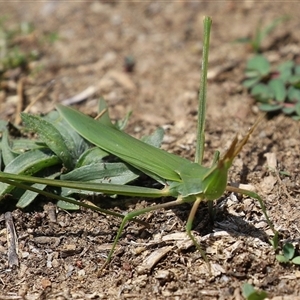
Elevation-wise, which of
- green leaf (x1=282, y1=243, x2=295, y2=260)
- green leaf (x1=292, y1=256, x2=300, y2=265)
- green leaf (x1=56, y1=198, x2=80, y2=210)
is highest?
green leaf (x1=56, y1=198, x2=80, y2=210)

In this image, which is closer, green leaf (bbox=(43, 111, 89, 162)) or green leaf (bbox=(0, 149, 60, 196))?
green leaf (bbox=(0, 149, 60, 196))

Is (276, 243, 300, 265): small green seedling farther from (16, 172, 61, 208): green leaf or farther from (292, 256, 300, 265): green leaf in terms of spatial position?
(16, 172, 61, 208): green leaf

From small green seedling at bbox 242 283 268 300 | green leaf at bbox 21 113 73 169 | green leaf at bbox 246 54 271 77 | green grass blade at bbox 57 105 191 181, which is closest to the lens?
small green seedling at bbox 242 283 268 300

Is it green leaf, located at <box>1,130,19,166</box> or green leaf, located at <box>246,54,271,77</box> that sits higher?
green leaf, located at <box>246,54,271,77</box>

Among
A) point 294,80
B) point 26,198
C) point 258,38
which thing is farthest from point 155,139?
point 258,38

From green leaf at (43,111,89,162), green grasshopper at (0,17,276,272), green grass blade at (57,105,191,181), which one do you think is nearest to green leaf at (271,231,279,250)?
green grasshopper at (0,17,276,272)

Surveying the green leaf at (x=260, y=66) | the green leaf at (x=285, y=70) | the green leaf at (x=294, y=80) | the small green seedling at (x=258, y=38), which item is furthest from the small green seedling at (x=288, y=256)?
the small green seedling at (x=258, y=38)
